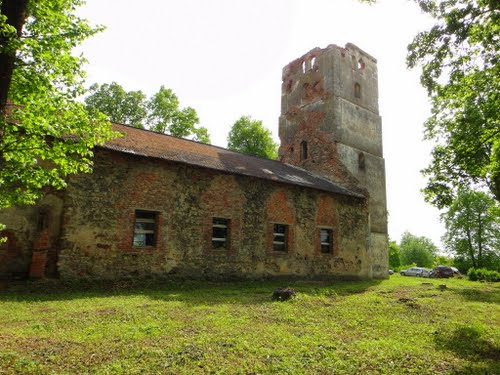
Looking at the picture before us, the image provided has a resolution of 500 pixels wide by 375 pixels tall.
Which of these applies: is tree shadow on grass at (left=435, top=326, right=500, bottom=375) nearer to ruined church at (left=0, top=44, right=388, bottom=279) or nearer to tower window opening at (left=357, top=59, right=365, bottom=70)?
ruined church at (left=0, top=44, right=388, bottom=279)

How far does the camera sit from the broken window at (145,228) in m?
12.7

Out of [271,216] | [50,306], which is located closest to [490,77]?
[271,216]

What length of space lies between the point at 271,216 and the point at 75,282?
28.1 ft

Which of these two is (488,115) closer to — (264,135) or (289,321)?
(289,321)

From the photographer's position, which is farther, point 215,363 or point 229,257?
point 229,257

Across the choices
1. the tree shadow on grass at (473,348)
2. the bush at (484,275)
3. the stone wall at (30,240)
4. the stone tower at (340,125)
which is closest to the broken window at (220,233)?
the stone wall at (30,240)

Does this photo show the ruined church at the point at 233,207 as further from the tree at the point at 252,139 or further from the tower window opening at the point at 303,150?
the tree at the point at 252,139

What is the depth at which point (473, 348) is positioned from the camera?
628 centimetres

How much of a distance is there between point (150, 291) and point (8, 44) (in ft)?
26.5

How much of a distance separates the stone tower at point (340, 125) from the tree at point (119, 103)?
44.9ft

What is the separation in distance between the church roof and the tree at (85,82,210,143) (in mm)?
14564

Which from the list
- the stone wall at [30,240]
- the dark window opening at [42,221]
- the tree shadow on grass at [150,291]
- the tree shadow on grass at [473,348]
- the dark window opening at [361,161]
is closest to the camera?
the tree shadow on grass at [473,348]

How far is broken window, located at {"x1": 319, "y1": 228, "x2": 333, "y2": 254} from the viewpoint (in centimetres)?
1808

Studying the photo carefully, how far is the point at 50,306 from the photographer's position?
835 centimetres
